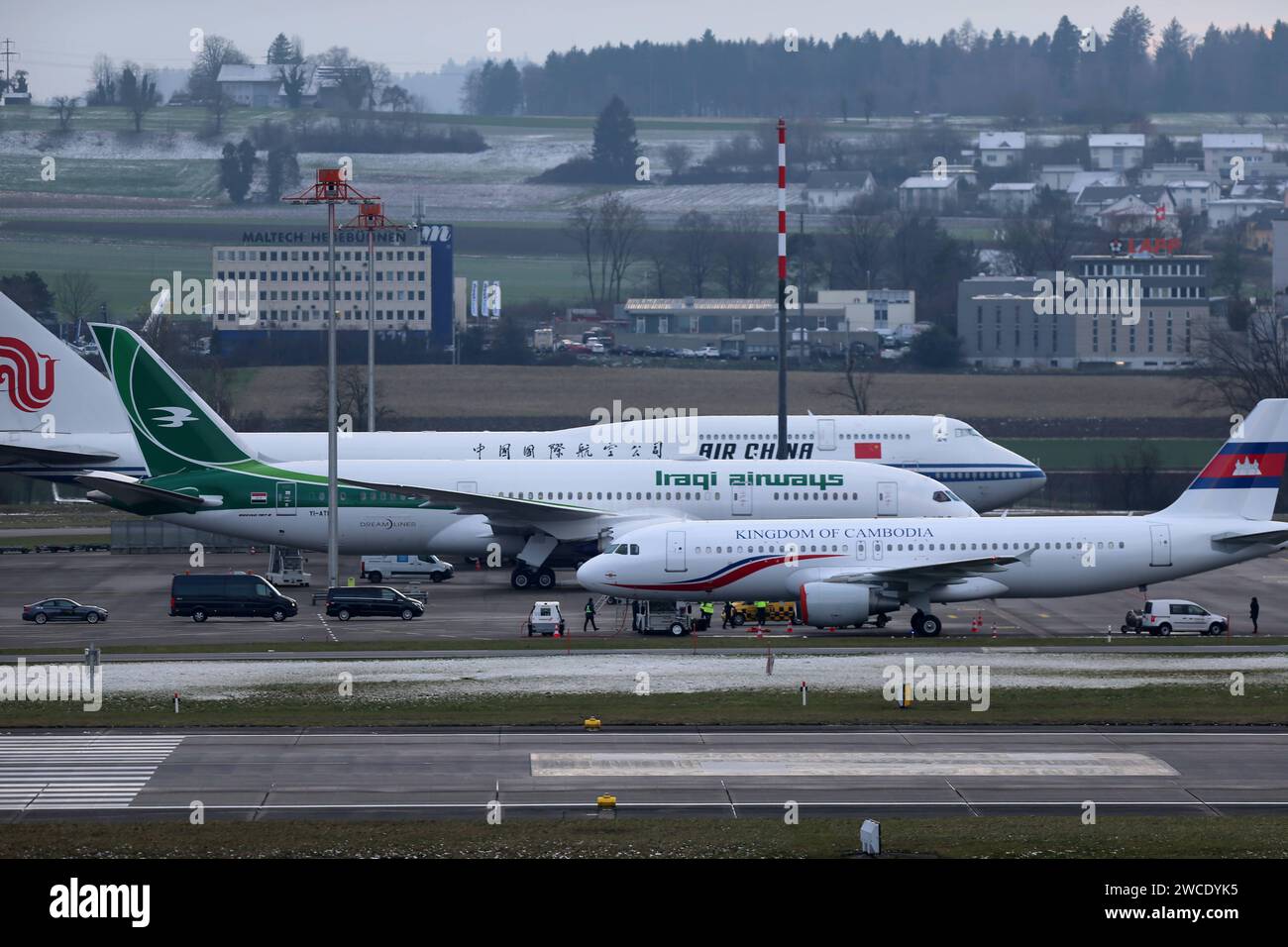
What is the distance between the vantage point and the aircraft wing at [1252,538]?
196ft

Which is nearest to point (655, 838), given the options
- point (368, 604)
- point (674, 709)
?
point (674, 709)

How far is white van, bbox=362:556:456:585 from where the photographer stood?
76.0 meters

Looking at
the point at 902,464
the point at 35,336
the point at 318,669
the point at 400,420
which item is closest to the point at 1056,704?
the point at 318,669

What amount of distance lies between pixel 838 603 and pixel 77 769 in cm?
2949

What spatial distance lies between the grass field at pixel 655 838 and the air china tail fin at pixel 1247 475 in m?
31.1

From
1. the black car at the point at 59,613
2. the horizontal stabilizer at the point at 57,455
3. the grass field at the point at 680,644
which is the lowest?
A: the black car at the point at 59,613

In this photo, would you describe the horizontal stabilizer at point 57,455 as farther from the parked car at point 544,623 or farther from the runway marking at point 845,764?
the runway marking at point 845,764

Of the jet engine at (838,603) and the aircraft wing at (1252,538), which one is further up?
the aircraft wing at (1252,538)

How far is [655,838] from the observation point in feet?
98.4

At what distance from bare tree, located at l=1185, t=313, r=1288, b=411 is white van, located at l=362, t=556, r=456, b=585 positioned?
65.9 metres

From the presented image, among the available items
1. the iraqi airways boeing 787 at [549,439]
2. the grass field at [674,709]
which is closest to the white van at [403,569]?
the iraqi airways boeing 787 at [549,439]

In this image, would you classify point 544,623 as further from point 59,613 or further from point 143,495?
point 143,495
